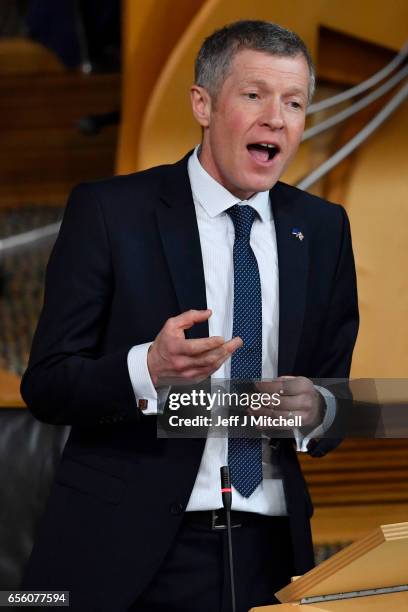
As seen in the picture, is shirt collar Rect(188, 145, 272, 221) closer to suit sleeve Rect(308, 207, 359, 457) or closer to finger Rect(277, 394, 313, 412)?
suit sleeve Rect(308, 207, 359, 457)

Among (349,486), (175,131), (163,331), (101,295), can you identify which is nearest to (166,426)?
(163,331)

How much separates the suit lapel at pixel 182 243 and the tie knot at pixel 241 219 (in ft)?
0.14

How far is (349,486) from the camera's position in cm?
189

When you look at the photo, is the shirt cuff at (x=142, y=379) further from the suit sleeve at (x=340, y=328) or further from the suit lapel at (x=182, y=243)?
the suit sleeve at (x=340, y=328)

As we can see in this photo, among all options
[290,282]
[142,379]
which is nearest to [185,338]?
[142,379]

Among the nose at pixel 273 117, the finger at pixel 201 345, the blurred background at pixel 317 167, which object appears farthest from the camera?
the blurred background at pixel 317 167

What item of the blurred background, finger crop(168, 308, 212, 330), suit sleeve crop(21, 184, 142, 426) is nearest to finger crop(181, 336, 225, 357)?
finger crop(168, 308, 212, 330)

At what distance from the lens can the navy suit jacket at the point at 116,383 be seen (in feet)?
3.79

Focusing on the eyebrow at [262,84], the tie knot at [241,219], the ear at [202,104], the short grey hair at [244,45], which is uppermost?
the short grey hair at [244,45]

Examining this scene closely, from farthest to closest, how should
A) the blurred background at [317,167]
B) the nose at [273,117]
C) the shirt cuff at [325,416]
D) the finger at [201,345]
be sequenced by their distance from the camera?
the blurred background at [317,167] < the nose at [273,117] < the shirt cuff at [325,416] < the finger at [201,345]

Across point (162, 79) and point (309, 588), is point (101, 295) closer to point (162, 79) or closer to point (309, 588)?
point (309, 588)

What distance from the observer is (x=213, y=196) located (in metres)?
1.25

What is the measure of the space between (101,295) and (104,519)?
218mm

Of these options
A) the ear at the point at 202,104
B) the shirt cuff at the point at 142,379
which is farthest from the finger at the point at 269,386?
the ear at the point at 202,104
